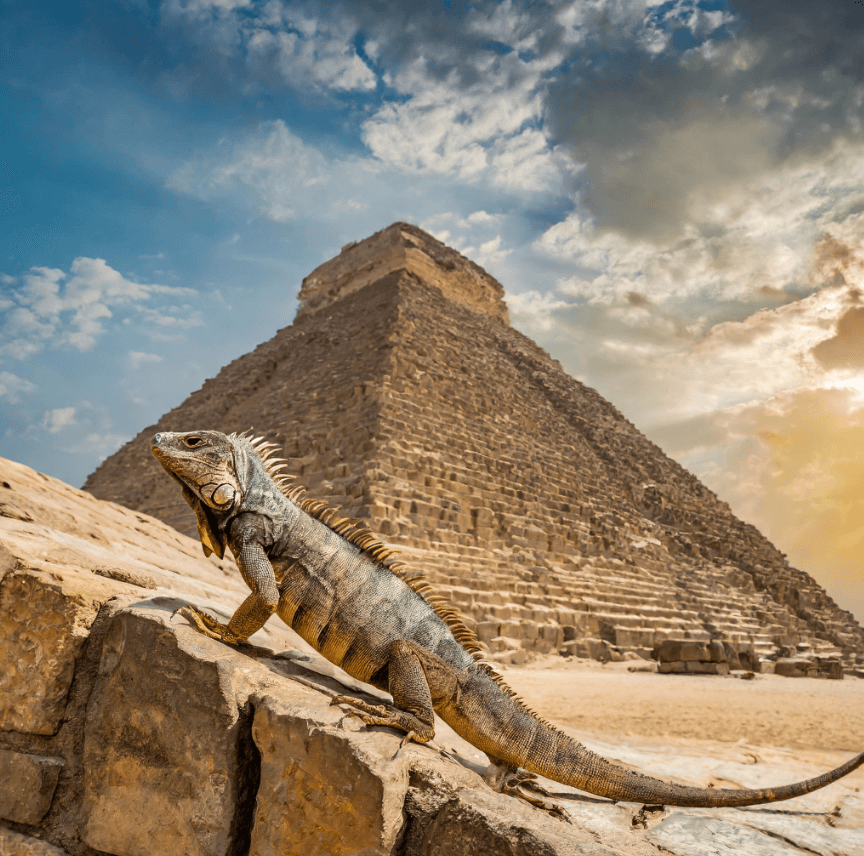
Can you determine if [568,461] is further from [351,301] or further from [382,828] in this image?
[382,828]

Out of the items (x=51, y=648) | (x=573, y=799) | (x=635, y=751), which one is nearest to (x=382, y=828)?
(x=51, y=648)

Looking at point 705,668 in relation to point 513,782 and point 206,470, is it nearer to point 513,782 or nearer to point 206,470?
point 513,782

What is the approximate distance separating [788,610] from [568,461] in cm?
889

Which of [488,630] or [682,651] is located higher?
[682,651]

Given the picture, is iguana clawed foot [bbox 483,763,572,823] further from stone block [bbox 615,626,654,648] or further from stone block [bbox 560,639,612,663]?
stone block [bbox 615,626,654,648]

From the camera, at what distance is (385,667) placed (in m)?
1.87

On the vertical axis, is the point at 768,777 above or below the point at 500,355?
below

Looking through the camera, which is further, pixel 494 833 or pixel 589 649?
pixel 589 649

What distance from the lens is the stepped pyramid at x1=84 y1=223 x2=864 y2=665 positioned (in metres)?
12.3

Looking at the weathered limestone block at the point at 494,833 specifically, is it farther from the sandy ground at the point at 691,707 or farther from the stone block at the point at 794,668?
the stone block at the point at 794,668

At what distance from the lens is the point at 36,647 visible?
1616 mm

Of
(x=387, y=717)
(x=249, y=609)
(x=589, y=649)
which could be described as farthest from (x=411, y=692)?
(x=589, y=649)

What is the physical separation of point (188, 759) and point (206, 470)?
85cm

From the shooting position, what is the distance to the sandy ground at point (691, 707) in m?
5.28
